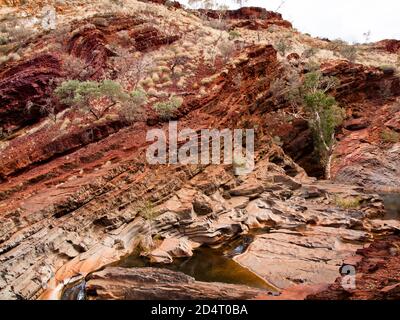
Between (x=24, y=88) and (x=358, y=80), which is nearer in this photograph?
(x=24, y=88)

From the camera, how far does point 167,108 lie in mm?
23062

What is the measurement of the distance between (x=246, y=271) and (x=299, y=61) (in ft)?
83.9

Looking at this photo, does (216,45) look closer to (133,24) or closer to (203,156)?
(133,24)

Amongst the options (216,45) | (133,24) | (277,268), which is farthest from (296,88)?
(277,268)

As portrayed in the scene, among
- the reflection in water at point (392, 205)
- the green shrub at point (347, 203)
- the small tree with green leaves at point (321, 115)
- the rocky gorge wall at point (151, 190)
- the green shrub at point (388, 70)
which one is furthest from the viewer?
the green shrub at point (388, 70)

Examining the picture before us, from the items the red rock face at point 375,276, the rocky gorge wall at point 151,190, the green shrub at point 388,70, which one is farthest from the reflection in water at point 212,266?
the green shrub at point 388,70

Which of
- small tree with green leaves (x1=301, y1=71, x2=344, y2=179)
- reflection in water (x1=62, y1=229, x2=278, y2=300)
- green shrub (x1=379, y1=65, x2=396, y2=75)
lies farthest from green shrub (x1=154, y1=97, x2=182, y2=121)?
green shrub (x1=379, y1=65, x2=396, y2=75)

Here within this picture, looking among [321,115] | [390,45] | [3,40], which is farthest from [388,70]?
[3,40]

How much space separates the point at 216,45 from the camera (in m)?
32.5

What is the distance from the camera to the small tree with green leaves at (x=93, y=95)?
74.2ft

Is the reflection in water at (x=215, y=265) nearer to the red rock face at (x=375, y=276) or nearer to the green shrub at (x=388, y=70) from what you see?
the red rock face at (x=375, y=276)

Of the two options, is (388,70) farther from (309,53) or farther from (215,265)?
(215,265)

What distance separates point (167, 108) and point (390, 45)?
4549cm

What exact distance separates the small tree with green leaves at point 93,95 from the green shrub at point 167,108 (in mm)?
1673
